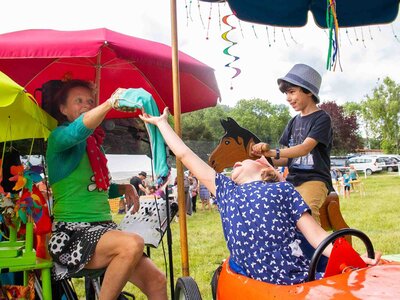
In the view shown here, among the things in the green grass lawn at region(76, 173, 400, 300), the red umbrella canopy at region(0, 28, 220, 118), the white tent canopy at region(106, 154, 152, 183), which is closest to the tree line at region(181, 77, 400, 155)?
the white tent canopy at region(106, 154, 152, 183)

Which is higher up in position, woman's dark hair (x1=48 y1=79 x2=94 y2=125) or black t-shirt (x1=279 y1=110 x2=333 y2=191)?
woman's dark hair (x1=48 y1=79 x2=94 y2=125)

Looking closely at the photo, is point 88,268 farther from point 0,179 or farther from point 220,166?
point 220,166

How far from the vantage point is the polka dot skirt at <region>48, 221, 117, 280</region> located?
239cm

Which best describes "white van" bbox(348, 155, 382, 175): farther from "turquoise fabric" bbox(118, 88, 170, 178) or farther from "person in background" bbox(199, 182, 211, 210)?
"turquoise fabric" bbox(118, 88, 170, 178)

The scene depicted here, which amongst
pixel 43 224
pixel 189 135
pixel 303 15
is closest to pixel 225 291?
pixel 43 224

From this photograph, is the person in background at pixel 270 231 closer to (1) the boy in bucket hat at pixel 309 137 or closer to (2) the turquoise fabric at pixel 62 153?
(2) the turquoise fabric at pixel 62 153

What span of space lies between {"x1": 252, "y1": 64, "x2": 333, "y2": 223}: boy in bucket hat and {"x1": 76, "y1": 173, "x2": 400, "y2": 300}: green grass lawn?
4.02 ft

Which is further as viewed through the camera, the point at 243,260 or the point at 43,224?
the point at 43,224

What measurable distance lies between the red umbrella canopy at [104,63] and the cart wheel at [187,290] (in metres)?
1.35

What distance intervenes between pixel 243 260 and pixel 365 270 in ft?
1.86

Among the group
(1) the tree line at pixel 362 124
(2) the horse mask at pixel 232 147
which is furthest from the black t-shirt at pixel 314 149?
(1) the tree line at pixel 362 124

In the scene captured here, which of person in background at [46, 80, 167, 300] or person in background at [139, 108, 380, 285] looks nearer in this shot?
person in background at [139, 108, 380, 285]

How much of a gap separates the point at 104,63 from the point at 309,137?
1744 millimetres

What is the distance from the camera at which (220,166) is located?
3340 mm
